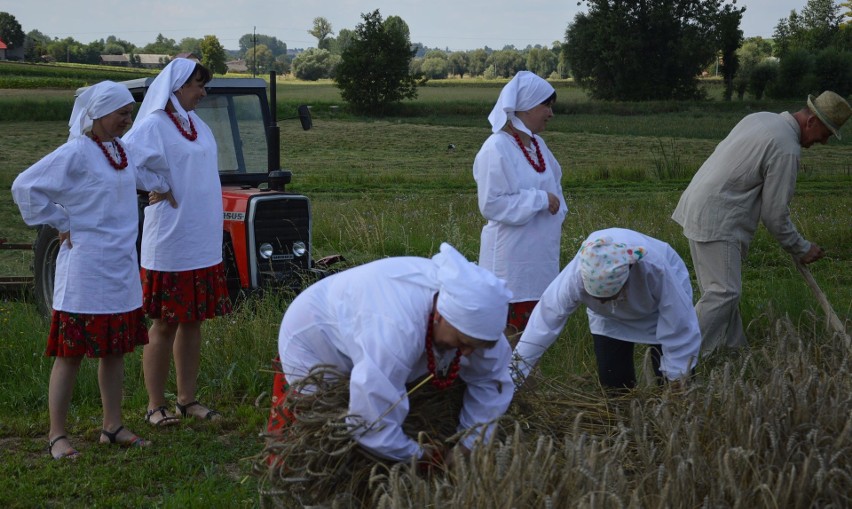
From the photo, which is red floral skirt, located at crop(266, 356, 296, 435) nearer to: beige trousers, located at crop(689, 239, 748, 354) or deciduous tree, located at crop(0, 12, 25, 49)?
beige trousers, located at crop(689, 239, 748, 354)

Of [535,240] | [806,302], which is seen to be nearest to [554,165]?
[535,240]

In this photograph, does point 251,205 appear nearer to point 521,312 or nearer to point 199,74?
point 199,74

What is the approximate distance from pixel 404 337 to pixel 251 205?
15.5 ft

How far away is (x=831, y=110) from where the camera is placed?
5.86 m

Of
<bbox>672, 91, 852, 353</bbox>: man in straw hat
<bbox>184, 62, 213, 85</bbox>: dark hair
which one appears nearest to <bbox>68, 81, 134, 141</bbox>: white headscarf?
<bbox>184, 62, 213, 85</bbox>: dark hair

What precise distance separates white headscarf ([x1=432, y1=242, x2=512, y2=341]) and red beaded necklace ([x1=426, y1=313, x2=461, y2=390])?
0.15 metres

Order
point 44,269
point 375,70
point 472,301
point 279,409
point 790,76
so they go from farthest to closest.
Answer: point 790,76 < point 375,70 < point 44,269 < point 279,409 < point 472,301

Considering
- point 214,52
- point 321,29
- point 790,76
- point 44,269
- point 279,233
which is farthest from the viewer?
point 321,29

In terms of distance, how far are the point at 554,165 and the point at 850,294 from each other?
3525 millimetres

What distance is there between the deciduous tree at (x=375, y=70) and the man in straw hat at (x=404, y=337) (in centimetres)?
4545

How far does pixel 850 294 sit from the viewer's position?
814 centimetres

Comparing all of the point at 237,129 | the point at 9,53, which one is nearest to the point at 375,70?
the point at 9,53

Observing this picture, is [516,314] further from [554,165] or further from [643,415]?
[643,415]

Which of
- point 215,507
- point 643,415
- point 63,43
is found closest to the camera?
point 643,415
